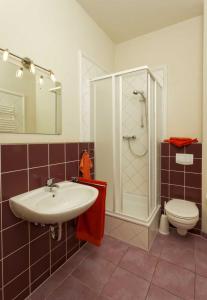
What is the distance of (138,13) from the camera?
203cm

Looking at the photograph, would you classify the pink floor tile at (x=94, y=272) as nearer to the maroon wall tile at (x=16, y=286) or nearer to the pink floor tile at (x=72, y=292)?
the pink floor tile at (x=72, y=292)

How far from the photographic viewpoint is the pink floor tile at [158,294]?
1.25 metres

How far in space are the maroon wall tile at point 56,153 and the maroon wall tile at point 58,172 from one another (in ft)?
0.15

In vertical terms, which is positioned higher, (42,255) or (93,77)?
(93,77)

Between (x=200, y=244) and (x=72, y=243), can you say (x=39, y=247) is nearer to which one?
(x=72, y=243)

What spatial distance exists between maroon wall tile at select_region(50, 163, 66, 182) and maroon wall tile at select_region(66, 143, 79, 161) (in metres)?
0.11

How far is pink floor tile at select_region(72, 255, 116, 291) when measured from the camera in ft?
4.52

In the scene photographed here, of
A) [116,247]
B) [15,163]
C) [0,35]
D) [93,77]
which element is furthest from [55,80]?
[116,247]

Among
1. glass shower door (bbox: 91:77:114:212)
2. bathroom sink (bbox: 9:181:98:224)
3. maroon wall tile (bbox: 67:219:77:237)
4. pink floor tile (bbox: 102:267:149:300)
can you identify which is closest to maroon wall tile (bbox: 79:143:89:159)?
glass shower door (bbox: 91:77:114:212)

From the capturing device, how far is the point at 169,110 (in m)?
2.30

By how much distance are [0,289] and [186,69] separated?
2838 millimetres

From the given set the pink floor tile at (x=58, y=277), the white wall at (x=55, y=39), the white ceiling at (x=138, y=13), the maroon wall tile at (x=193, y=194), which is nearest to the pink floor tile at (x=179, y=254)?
the maroon wall tile at (x=193, y=194)

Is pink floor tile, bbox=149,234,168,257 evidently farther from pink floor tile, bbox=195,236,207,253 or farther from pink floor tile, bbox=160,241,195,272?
pink floor tile, bbox=195,236,207,253

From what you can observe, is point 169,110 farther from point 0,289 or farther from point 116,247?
point 0,289
